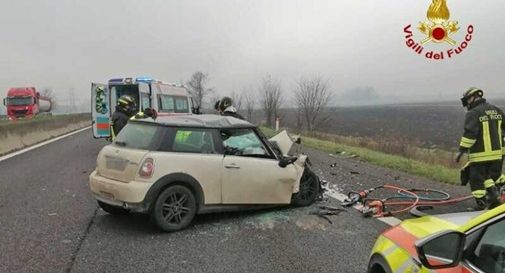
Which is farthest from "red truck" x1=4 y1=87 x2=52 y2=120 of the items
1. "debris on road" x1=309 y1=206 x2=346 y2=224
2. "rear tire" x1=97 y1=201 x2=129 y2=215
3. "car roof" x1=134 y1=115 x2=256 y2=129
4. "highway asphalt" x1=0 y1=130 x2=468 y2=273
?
"debris on road" x1=309 y1=206 x2=346 y2=224

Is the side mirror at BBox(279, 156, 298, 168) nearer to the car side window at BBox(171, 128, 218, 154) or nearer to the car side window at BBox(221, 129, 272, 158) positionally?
the car side window at BBox(221, 129, 272, 158)

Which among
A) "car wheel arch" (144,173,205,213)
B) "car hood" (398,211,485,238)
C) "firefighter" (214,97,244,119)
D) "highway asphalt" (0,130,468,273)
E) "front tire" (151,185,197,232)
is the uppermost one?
"firefighter" (214,97,244,119)

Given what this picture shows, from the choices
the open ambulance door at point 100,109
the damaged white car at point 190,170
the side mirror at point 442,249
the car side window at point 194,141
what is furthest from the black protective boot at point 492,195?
the open ambulance door at point 100,109

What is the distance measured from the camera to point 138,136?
7.00m

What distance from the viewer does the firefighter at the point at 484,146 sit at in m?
7.43

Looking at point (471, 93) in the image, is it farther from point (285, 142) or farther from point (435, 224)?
point (435, 224)

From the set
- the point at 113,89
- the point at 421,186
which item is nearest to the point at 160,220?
the point at 421,186

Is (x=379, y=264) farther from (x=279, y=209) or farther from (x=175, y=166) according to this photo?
(x=279, y=209)

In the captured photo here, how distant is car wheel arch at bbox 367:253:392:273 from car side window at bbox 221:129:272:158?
157 inches

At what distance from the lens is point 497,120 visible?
7.47m

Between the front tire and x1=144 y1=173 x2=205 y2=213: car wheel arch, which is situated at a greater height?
x1=144 y1=173 x2=205 y2=213: car wheel arch

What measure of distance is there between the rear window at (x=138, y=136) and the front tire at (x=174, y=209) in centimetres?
67

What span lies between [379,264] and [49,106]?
63.3 m

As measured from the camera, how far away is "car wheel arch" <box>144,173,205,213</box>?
252 inches
